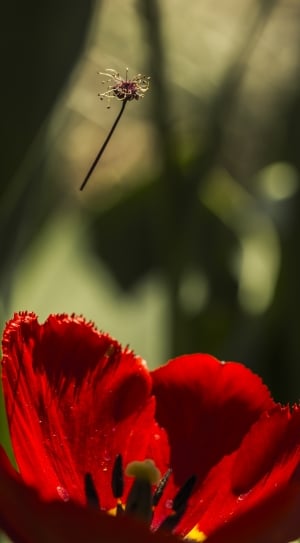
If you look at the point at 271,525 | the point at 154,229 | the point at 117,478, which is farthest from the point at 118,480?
the point at 154,229

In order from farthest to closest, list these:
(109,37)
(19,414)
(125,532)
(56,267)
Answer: (109,37) < (56,267) < (19,414) < (125,532)

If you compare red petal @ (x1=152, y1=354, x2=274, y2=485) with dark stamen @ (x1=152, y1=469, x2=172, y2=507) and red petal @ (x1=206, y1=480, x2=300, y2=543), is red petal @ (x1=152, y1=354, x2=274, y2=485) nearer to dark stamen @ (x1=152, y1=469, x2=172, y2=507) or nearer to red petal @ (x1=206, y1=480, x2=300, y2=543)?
dark stamen @ (x1=152, y1=469, x2=172, y2=507)

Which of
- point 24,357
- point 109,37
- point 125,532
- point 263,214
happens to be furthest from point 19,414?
point 109,37

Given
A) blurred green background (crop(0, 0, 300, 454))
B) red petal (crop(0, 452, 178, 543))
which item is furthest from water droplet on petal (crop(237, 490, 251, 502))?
blurred green background (crop(0, 0, 300, 454))

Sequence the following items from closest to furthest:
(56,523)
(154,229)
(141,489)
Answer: (56,523) < (141,489) < (154,229)

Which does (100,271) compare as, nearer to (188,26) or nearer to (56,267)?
(56,267)

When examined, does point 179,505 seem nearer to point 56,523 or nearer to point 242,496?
point 242,496

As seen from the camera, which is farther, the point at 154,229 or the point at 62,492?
the point at 154,229

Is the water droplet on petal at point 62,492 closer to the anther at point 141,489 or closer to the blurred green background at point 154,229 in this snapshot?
the anther at point 141,489
